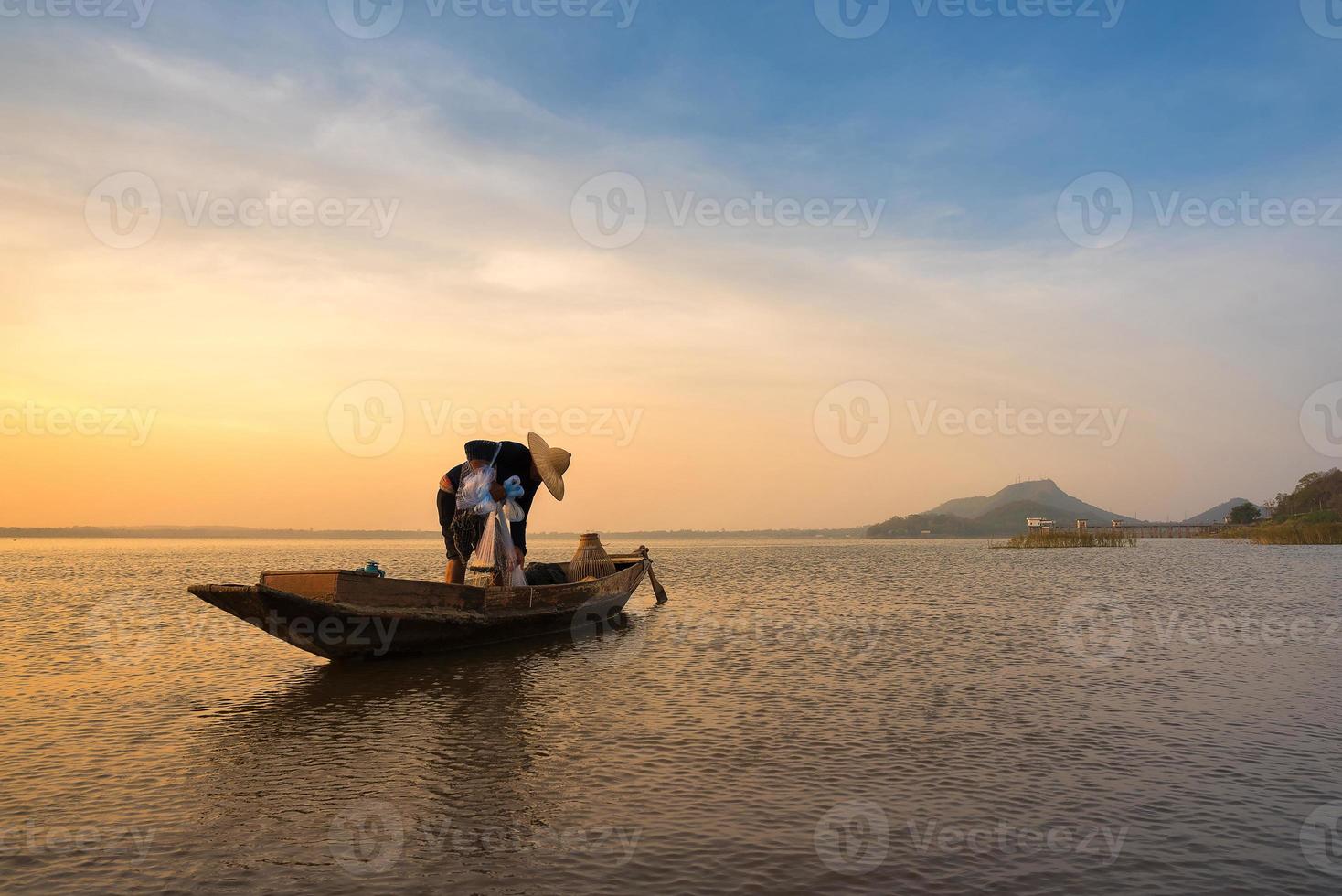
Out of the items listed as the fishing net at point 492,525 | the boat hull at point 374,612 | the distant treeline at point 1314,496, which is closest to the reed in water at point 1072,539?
the distant treeline at point 1314,496

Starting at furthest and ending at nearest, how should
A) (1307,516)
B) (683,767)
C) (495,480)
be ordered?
(1307,516) → (495,480) → (683,767)

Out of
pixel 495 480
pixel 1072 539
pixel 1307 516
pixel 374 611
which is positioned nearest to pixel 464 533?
pixel 495 480

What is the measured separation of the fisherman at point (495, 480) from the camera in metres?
19.3

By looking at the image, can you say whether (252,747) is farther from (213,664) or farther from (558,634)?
(558,634)

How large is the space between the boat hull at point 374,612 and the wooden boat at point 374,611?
17 millimetres

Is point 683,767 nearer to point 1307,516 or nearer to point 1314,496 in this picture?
point 1307,516

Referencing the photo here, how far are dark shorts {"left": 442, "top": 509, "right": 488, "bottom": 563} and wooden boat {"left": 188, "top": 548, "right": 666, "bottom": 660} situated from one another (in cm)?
123

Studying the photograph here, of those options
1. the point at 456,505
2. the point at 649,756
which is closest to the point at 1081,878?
the point at 649,756

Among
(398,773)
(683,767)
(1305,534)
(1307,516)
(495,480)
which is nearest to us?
(398,773)

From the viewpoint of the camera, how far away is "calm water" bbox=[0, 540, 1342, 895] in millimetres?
7508

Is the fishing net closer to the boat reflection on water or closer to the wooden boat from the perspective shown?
the wooden boat

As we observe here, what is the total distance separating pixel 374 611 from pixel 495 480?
395 cm

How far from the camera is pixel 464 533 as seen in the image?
19.8 m

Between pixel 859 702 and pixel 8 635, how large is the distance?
22.7 metres
